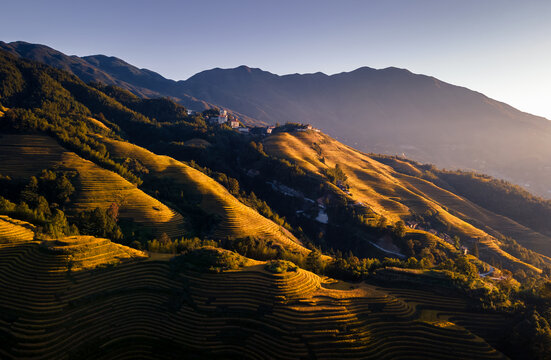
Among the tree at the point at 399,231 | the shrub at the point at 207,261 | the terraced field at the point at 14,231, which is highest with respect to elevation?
the shrub at the point at 207,261

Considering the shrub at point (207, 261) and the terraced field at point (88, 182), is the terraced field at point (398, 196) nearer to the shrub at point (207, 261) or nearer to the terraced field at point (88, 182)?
the terraced field at point (88, 182)

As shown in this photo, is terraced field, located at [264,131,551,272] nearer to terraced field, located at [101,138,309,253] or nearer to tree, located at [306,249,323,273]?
terraced field, located at [101,138,309,253]

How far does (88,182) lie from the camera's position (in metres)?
66.0

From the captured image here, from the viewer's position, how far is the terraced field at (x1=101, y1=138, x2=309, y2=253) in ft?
222

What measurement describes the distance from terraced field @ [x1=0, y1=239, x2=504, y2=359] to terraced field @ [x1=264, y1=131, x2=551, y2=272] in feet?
269

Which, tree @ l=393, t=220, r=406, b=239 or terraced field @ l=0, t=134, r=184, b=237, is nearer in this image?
terraced field @ l=0, t=134, r=184, b=237

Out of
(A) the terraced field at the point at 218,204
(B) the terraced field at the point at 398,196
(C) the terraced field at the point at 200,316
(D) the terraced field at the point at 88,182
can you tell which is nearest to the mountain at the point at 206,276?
(C) the terraced field at the point at 200,316

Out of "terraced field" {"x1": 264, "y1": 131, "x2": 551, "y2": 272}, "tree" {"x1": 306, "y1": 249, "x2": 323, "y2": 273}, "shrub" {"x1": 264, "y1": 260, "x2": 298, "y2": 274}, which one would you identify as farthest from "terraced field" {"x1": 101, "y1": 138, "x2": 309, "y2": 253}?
"terraced field" {"x1": 264, "y1": 131, "x2": 551, "y2": 272}

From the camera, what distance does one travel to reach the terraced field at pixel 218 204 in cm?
6781

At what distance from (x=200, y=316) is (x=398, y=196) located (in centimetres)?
12142

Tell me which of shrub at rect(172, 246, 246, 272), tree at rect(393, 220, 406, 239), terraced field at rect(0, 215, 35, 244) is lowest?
tree at rect(393, 220, 406, 239)

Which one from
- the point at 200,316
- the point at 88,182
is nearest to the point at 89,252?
the point at 200,316

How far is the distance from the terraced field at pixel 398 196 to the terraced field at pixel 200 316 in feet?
269

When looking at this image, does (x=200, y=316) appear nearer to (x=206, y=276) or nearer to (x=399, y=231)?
(x=206, y=276)
